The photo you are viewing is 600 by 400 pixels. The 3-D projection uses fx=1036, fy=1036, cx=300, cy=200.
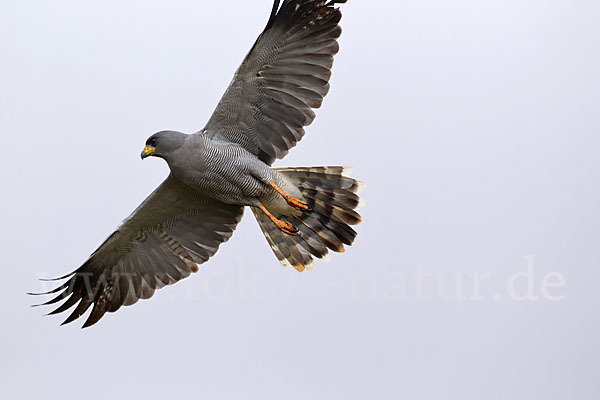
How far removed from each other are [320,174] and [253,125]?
1069 millimetres

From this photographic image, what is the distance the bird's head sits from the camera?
37.1 feet

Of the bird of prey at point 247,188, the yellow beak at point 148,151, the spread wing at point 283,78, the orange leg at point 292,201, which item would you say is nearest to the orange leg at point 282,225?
the bird of prey at point 247,188

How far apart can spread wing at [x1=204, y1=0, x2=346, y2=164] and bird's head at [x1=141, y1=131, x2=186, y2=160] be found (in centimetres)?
46

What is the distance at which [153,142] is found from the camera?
11.4 m

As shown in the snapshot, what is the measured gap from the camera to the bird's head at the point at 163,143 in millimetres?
11297

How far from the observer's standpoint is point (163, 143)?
11312mm

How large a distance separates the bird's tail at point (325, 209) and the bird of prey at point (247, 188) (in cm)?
1

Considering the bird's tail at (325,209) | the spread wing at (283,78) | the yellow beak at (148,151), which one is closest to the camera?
the spread wing at (283,78)

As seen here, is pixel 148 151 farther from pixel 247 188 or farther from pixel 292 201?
pixel 292 201

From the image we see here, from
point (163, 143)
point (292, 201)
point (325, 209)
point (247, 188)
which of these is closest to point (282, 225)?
point (292, 201)

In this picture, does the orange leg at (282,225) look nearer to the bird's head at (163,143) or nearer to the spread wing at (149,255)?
the spread wing at (149,255)

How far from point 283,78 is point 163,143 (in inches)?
58.9

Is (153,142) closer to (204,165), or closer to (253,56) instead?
(204,165)

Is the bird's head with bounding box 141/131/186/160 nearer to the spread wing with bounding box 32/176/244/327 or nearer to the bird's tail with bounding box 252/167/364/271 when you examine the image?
the spread wing with bounding box 32/176/244/327
